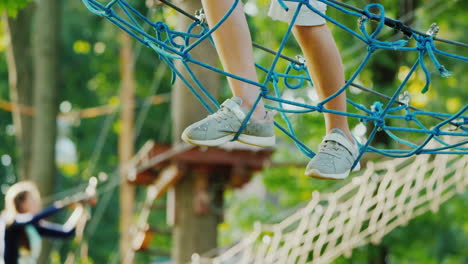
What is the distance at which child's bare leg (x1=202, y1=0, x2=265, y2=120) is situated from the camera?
249 cm

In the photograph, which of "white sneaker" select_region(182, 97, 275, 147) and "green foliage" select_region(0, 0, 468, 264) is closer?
"white sneaker" select_region(182, 97, 275, 147)

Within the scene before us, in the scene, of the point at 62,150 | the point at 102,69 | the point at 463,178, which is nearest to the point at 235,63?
the point at 463,178

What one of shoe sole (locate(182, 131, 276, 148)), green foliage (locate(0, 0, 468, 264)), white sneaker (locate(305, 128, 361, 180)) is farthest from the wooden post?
shoe sole (locate(182, 131, 276, 148))

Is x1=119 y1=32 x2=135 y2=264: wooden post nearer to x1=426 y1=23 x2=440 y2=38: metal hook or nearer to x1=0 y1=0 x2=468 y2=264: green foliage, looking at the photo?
x1=0 y1=0 x2=468 y2=264: green foliage

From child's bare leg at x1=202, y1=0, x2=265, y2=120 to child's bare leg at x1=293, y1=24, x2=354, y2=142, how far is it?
0.21 metres

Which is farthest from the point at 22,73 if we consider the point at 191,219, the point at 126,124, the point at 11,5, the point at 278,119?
the point at 11,5

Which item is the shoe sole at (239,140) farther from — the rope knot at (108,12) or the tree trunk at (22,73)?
the tree trunk at (22,73)

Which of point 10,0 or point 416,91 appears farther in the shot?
point 416,91

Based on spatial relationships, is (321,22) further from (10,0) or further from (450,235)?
(450,235)

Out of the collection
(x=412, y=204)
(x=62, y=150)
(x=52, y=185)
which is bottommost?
(x=62, y=150)

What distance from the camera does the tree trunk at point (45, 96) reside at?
33.4 feet

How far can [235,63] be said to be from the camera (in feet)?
8.29

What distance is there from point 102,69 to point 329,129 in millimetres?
12339

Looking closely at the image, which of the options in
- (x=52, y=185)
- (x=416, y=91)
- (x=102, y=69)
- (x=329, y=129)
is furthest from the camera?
(x=102, y=69)
